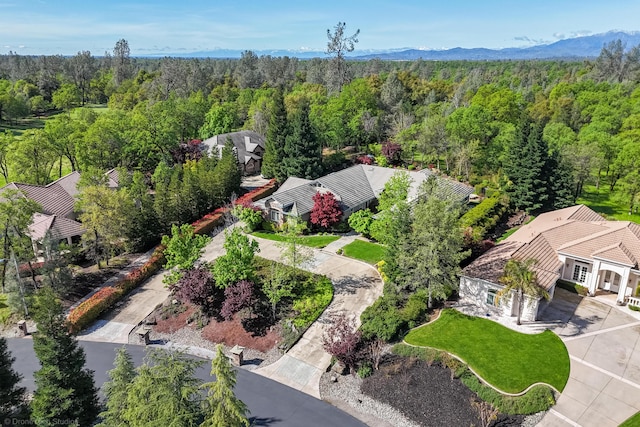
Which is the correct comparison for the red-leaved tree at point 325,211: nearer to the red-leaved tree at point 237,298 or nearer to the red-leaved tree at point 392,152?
the red-leaved tree at point 237,298

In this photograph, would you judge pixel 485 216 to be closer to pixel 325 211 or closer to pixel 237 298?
pixel 325 211

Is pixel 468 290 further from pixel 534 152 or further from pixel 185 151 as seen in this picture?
pixel 185 151

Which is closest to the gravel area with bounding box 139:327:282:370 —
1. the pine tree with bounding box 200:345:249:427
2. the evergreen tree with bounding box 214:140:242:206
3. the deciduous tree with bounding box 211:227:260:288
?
the deciduous tree with bounding box 211:227:260:288

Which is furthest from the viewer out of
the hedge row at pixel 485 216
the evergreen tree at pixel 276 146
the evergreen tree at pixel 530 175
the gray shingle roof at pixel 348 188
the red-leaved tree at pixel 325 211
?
the evergreen tree at pixel 276 146

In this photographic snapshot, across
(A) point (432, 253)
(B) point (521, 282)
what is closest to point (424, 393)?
(A) point (432, 253)

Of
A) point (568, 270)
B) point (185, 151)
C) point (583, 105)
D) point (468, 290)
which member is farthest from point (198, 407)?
point (583, 105)

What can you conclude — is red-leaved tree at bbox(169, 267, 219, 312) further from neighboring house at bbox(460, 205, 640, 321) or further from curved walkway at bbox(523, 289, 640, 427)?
curved walkway at bbox(523, 289, 640, 427)

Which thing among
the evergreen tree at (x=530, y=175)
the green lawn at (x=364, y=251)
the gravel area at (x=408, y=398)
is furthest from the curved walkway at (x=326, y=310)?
the evergreen tree at (x=530, y=175)
